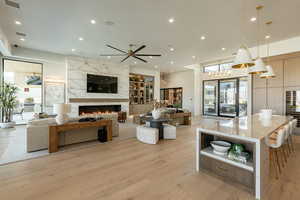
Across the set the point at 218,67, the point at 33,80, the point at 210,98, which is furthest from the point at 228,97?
the point at 33,80

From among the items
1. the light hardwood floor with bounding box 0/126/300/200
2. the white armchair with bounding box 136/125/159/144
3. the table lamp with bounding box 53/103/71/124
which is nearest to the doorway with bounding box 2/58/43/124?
the table lamp with bounding box 53/103/71/124

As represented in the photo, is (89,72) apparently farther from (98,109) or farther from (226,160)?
(226,160)

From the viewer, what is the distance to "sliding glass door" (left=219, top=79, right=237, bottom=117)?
25.8ft

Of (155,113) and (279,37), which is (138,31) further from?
(279,37)

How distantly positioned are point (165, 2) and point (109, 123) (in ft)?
11.2

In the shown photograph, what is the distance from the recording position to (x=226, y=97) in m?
8.22

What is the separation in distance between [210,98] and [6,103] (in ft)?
33.6

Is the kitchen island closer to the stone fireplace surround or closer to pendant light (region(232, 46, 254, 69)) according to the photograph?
pendant light (region(232, 46, 254, 69))

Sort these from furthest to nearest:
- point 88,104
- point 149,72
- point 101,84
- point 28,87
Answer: point 149,72
point 101,84
point 88,104
point 28,87

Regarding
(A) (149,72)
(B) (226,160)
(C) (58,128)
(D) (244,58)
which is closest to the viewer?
(B) (226,160)

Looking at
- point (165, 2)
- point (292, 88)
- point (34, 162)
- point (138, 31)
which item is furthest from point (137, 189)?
point (292, 88)

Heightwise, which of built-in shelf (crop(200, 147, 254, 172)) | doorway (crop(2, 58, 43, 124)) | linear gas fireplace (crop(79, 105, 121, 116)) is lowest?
built-in shelf (crop(200, 147, 254, 172))

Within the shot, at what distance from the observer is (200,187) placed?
79.0 inches

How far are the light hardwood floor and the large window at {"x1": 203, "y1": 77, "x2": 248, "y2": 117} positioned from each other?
15.9 feet
